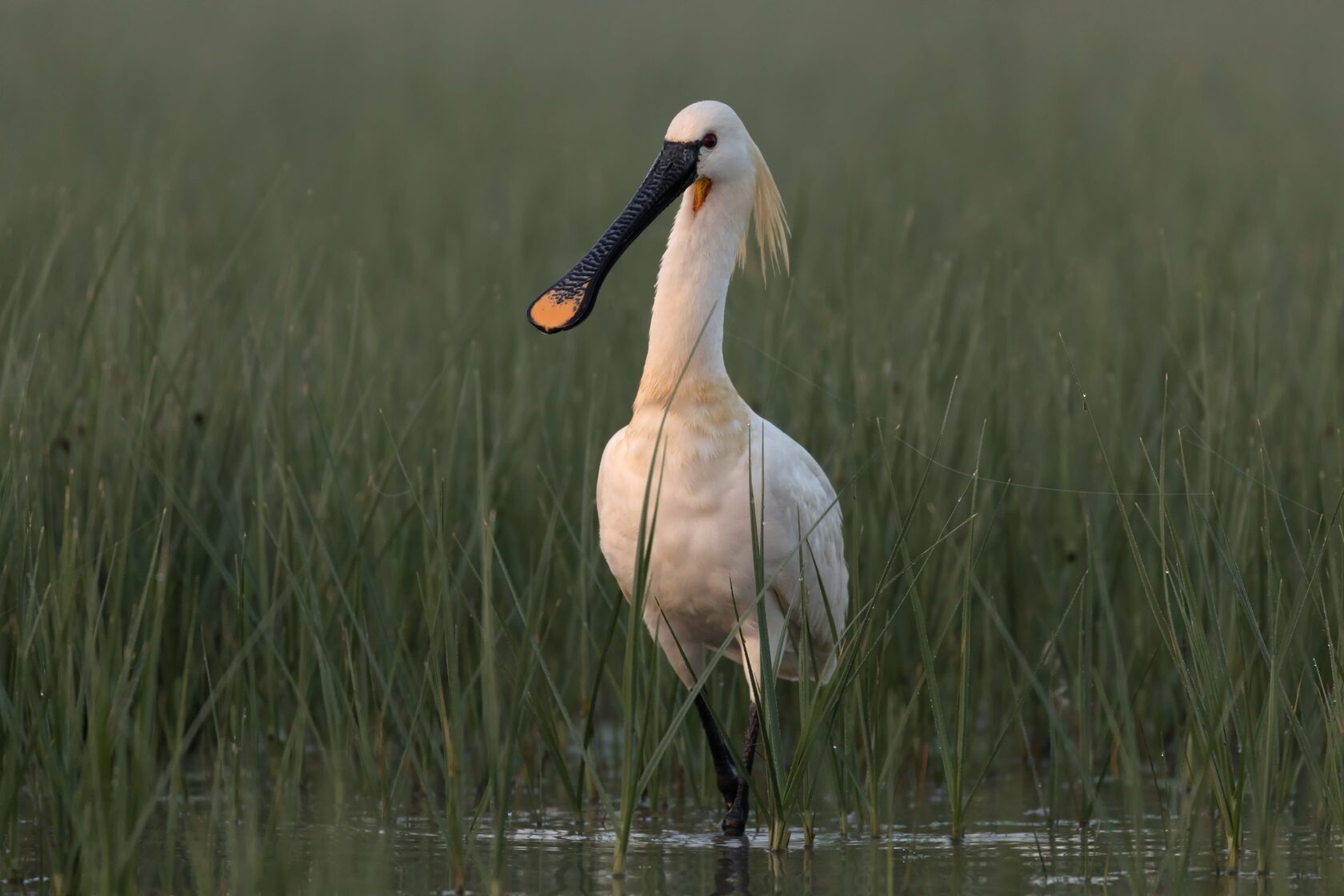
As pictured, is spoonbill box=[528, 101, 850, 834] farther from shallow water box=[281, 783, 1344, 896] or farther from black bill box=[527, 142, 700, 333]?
shallow water box=[281, 783, 1344, 896]

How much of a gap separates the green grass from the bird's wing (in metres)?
0.15

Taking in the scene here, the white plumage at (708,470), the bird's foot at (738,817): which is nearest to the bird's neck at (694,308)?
the white plumage at (708,470)

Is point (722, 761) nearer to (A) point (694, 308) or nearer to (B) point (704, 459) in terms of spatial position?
(B) point (704, 459)

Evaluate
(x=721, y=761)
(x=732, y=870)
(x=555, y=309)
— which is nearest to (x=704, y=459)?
(x=555, y=309)

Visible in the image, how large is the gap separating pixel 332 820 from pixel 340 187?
986 cm

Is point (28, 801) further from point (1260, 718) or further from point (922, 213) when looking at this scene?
point (922, 213)

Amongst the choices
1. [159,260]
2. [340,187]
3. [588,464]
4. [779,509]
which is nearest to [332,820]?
[588,464]

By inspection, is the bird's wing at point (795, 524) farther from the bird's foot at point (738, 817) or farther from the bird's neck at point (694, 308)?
the bird's foot at point (738, 817)

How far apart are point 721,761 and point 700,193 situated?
5.35 ft

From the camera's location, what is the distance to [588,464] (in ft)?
15.5

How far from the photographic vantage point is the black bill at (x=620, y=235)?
16.6ft

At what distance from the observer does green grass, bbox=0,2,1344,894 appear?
4020 mm

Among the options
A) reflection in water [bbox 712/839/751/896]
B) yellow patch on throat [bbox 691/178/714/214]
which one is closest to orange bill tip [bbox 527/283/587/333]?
yellow patch on throat [bbox 691/178/714/214]

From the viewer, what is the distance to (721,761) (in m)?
5.07
